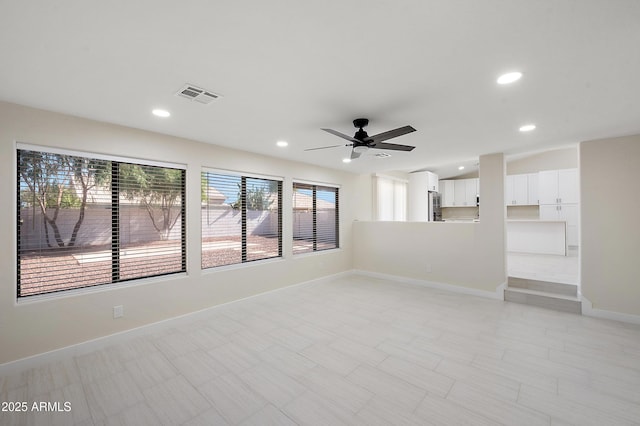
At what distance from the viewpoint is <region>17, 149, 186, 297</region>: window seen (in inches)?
101

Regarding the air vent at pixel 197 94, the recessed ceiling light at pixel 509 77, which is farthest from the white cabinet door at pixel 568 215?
the air vent at pixel 197 94

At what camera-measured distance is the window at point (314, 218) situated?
16.7ft

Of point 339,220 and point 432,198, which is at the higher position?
point 432,198

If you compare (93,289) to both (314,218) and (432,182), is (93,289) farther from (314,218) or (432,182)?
(432,182)

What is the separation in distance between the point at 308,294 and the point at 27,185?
375 cm

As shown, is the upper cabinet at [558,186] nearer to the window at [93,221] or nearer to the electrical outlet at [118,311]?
the window at [93,221]

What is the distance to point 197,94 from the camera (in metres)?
2.25

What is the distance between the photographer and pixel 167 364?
8.19ft

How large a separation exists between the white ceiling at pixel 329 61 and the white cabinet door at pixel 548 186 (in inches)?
187

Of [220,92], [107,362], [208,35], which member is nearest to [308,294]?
[107,362]

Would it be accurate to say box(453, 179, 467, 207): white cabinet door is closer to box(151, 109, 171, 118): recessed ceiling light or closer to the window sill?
the window sill

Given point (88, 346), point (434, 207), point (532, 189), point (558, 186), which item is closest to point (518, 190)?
point (532, 189)

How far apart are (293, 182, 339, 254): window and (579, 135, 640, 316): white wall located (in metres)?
4.08

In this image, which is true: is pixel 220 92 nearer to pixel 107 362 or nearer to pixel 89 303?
pixel 89 303
